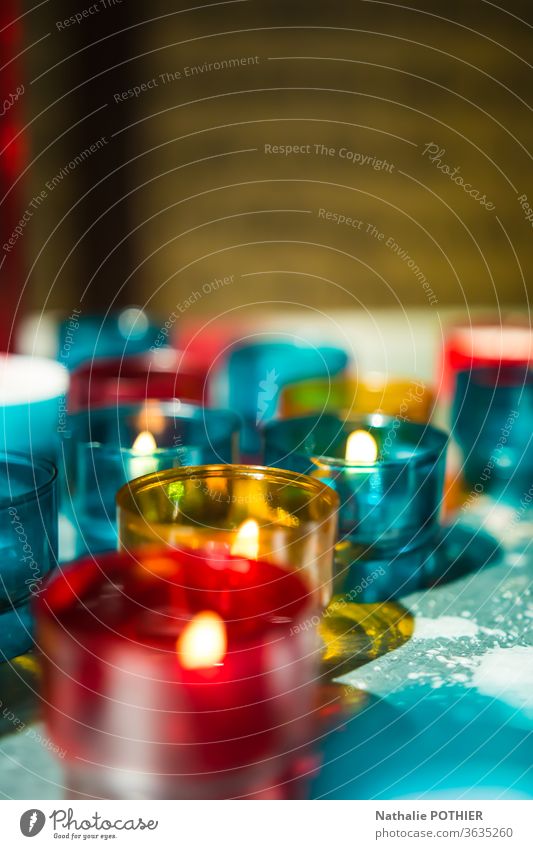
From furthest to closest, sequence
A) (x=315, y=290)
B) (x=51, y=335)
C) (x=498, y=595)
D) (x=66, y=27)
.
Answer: (x=315, y=290) < (x=66, y=27) < (x=51, y=335) < (x=498, y=595)

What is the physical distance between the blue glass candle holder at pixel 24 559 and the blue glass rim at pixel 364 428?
9cm

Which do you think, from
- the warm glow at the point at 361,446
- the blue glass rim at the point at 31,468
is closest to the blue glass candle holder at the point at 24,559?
the blue glass rim at the point at 31,468

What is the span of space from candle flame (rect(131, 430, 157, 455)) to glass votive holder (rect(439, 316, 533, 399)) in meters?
0.17

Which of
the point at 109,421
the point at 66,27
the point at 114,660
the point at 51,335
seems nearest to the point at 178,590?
the point at 114,660

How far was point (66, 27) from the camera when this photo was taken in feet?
3.13

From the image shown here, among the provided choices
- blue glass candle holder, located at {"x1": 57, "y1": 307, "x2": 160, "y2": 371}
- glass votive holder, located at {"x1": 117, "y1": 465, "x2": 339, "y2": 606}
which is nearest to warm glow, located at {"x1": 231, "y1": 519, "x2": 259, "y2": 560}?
glass votive holder, located at {"x1": 117, "y1": 465, "x2": 339, "y2": 606}

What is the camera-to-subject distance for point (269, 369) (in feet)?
1.63

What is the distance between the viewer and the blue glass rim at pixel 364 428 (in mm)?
294

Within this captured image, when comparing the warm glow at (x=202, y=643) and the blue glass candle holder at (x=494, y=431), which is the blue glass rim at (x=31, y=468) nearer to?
the warm glow at (x=202, y=643)

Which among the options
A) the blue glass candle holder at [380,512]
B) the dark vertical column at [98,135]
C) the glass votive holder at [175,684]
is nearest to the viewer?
the glass votive holder at [175,684]

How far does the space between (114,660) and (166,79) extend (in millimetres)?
994

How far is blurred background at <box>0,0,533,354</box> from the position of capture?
101 cm

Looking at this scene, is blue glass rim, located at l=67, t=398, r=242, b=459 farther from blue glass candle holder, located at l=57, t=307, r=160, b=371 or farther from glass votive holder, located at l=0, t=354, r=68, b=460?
blue glass candle holder, located at l=57, t=307, r=160, b=371

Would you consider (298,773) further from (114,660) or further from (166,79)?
(166,79)
